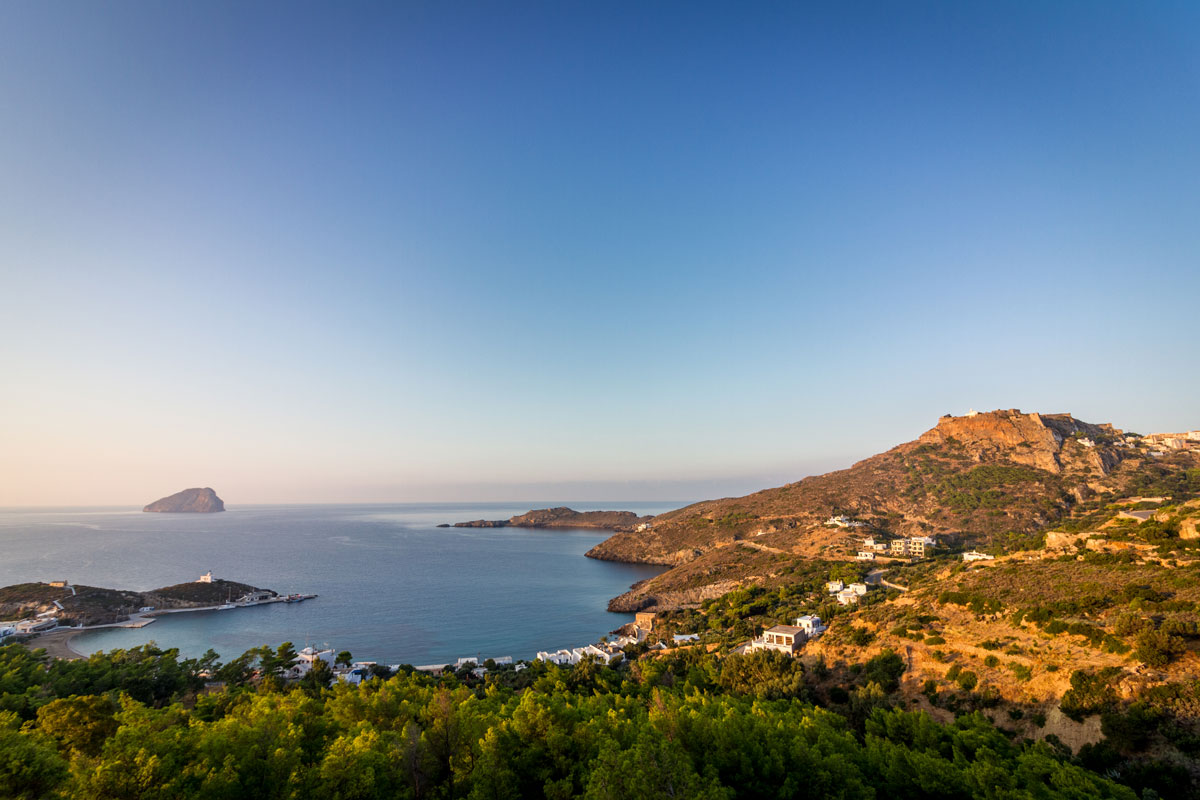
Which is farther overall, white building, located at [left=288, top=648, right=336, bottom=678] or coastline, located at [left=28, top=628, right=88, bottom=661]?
coastline, located at [left=28, top=628, right=88, bottom=661]

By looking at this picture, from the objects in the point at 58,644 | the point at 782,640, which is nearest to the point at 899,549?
the point at 782,640

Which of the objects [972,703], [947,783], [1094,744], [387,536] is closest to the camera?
[947,783]

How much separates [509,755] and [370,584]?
77.6 m

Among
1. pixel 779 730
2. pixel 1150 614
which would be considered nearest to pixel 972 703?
pixel 1150 614

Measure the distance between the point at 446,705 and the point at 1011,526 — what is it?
79.7m

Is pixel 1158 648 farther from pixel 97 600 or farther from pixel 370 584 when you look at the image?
pixel 97 600

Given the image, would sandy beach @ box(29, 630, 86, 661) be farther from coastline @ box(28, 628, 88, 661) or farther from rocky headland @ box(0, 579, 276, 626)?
rocky headland @ box(0, 579, 276, 626)

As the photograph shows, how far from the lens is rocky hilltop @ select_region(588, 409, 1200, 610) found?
2640 inches

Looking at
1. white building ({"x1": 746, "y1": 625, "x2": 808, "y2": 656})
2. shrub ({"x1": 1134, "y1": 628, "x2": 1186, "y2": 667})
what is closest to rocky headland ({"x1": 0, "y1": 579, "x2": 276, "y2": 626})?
white building ({"x1": 746, "y1": 625, "x2": 808, "y2": 656})

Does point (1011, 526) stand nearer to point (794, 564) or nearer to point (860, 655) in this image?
point (794, 564)

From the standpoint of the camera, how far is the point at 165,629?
56750mm

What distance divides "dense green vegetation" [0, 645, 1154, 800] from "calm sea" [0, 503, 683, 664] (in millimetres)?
33898

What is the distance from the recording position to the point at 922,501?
3187 inches

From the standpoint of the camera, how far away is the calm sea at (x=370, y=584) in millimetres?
51938
